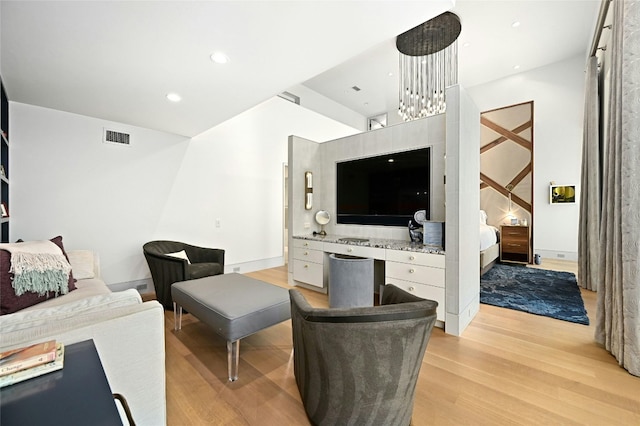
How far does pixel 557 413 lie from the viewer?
1535mm

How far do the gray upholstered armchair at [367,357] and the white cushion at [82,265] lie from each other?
256 centimetres

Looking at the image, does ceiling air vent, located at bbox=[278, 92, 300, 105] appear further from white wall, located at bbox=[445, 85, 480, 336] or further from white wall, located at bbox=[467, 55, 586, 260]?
white wall, located at bbox=[467, 55, 586, 260]

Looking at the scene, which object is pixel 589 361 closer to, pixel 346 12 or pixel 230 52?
pixel 346 12

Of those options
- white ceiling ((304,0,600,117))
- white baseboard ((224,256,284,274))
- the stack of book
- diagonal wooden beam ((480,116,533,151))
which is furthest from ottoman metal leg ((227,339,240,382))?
diagonal wooden beam ((480,116,533,151))

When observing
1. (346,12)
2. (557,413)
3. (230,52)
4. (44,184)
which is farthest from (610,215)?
A: (44,184)

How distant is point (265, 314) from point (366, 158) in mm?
2641

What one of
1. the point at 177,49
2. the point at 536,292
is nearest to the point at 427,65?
the point at 536,292

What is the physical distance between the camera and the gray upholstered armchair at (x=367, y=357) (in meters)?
1.19

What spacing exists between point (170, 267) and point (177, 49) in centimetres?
223

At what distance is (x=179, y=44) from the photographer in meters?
1.87

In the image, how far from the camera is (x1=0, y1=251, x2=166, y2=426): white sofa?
1068 millimetres

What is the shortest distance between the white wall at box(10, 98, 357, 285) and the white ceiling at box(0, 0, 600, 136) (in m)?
0.38

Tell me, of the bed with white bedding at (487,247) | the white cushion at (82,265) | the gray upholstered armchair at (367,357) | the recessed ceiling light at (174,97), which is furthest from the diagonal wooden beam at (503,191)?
the white cushion at (82,265)

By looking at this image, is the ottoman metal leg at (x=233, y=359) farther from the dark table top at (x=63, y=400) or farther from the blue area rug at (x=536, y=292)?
the blue area rug at (x=536, y=292)
